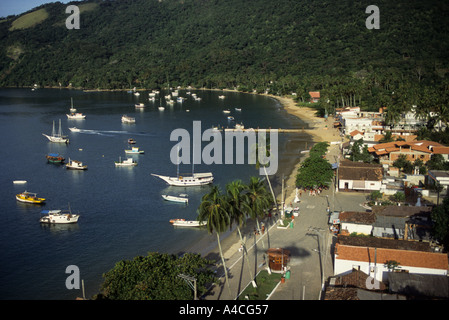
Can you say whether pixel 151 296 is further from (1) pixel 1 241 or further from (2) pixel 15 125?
(2) pixel 15 125

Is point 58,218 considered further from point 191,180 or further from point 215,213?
point 215,213

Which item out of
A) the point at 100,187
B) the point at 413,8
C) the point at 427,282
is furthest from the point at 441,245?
the point at 413,8

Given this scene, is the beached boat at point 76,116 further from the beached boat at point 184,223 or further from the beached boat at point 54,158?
the beached boat at point 184,223

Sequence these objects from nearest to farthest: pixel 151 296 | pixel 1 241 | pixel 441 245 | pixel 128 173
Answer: pixel 151 296
pixel 441 245
pixel 1 241
pixel 128 173

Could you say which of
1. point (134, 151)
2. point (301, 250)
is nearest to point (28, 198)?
point (134, 151)

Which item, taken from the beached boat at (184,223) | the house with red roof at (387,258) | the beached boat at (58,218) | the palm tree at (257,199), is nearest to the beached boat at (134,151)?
the beached boat at (58,218)

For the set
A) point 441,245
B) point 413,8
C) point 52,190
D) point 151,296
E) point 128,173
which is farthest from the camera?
point 413,8
